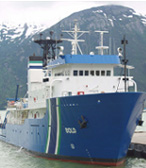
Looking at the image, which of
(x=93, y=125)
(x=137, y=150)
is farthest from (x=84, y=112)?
(x=137, y=150)

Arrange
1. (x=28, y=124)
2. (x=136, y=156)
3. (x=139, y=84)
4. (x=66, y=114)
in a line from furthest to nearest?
(x=139, y=84), (x=28, y=124), (x=136, y=156), (x=66, y=114)

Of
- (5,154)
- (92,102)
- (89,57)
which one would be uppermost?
(89,57)

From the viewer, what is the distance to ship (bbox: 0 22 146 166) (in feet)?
68.4

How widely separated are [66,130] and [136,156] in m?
6.39

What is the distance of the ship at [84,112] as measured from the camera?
68.4 ft

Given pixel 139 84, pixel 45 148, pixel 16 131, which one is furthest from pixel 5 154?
pixel 139 84

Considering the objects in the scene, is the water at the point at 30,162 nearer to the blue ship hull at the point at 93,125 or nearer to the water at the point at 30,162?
the water at the point at 30,162

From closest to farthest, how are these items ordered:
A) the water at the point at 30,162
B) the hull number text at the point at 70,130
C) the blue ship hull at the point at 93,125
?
the blue ship hull at the point at 93,125 < the hull number text at the point at 70,130 < the water at the point at 30,162

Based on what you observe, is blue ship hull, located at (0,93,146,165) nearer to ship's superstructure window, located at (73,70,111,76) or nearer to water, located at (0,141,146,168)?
water, located at (0,141,146,168)

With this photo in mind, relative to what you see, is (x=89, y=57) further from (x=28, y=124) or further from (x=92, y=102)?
(x=28, y=124)

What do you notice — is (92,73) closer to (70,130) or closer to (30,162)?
(70,130)

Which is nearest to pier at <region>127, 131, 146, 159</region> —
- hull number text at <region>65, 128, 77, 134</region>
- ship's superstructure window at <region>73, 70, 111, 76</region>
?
ship's superstructure window at <region>73, 70, 111, 76</region>

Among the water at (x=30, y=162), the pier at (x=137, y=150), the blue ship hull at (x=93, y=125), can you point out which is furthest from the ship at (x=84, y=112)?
the pier at (x=137, y=150)

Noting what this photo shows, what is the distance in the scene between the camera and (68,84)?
24.8 metres
